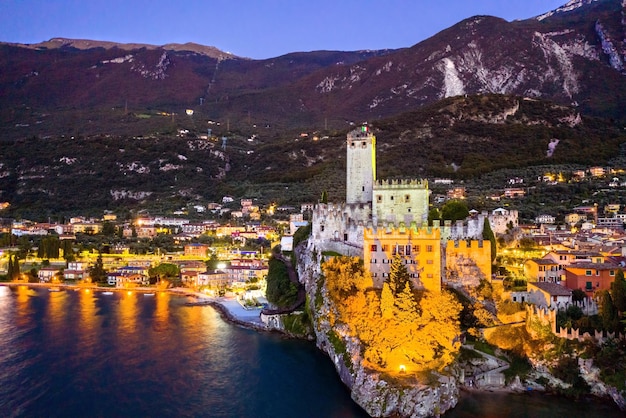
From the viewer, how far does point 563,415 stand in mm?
26516

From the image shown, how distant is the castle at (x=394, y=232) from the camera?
32062 millimetres

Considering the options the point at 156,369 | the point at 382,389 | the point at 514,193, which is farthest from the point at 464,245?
the point at 514,193

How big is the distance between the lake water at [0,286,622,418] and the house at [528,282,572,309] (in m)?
4.76

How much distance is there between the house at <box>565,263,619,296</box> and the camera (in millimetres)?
30344

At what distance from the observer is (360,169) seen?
41.7 meters

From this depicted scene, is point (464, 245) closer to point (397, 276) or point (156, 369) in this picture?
point (397, 276)

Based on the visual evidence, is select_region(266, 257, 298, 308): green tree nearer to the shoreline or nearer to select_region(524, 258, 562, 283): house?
the shoreline

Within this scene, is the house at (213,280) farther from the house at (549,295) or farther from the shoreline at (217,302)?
the house at (549,295)

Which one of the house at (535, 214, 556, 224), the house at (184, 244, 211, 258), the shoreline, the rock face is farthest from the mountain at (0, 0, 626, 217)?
the rock face

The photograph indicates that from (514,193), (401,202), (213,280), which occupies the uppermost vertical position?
A: (514,193)

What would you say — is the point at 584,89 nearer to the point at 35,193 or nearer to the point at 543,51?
the point at 543,51

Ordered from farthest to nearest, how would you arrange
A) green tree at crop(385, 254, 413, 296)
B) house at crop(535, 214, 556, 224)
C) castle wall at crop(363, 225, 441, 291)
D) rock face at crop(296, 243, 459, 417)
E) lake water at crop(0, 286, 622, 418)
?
1. house at crop(535, 214, 556, 224)
2. castle wall at crop(363, 225, 441, 291)
3. green tree at crop(385, 254, 413, 296)
4. lake water at crop(0, 286, 622, 418)
5. rock face at crop(296, 243, 459, 417)

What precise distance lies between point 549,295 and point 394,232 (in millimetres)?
8690

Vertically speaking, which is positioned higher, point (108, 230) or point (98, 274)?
point (108, 230)
